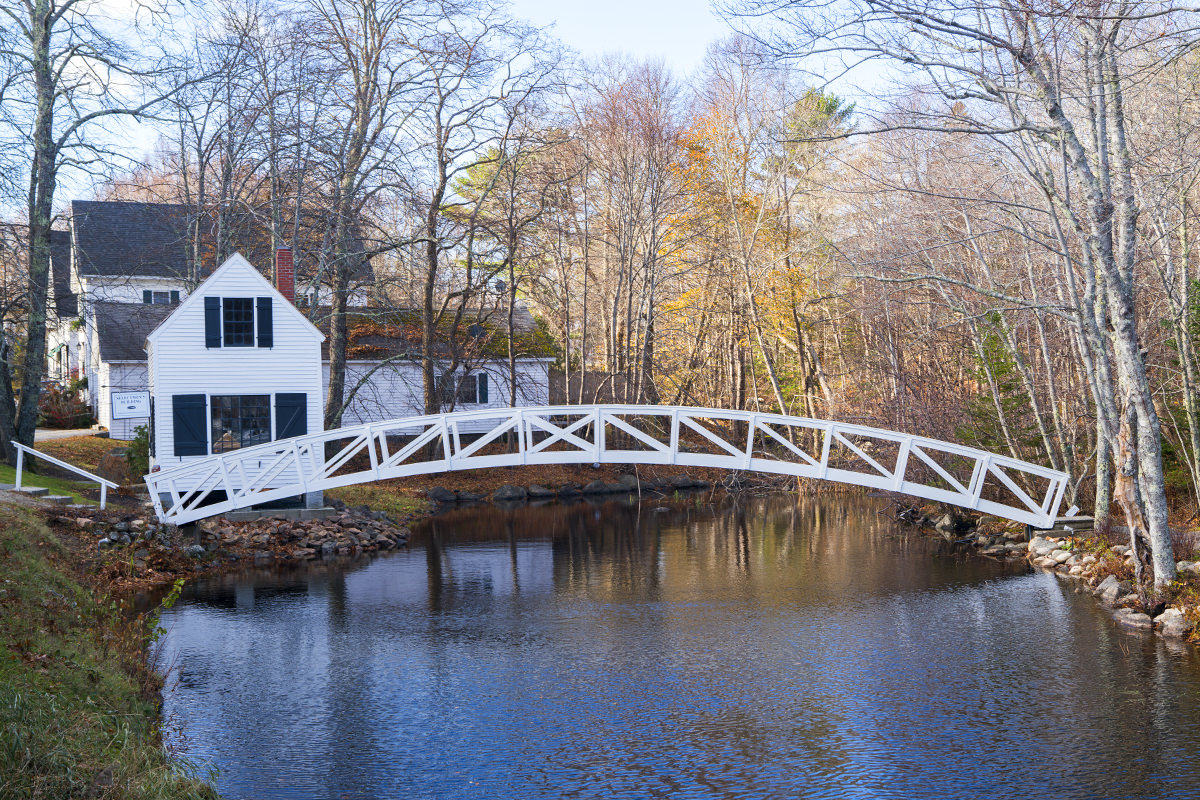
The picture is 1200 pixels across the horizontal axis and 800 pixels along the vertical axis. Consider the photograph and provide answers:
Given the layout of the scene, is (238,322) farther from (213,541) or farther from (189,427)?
(213,541)

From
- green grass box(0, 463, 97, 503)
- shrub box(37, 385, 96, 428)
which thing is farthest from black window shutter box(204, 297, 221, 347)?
shrub box(37, 385, 96, 428)

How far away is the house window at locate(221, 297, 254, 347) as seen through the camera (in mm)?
22891

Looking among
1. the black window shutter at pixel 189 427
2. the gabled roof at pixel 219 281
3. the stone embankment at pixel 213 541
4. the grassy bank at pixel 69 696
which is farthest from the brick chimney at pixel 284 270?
the grassy bank at pixel 69 696

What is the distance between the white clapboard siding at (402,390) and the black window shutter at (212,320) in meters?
10.7

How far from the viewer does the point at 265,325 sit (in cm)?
2306

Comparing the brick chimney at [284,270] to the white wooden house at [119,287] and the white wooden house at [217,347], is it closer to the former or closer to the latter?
the white wooden house at [217,347]

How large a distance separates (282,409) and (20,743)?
16.8 metres

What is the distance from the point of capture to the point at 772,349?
3653 cm

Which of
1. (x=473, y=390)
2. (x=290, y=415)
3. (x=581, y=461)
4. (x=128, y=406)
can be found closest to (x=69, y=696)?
(x=581, y=461)

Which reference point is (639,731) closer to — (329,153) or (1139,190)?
(1139,190)

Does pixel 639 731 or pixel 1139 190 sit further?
pixel 1139 190

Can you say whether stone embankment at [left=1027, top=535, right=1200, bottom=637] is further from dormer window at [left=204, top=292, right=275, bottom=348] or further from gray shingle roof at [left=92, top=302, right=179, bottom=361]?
gray shingle roof at [left=92, top=302, right=179, bottom=361]

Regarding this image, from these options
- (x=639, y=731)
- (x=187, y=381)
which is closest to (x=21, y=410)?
(x=187, y=381)

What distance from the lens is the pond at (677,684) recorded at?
383 inches
